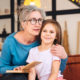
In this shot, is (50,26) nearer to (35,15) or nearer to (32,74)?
(35,15)

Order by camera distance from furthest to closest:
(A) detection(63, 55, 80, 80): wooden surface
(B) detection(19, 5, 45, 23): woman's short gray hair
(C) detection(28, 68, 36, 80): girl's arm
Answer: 1. (A) detection(63, 55, 80, 80): wooden surface
2. (B) detection(19, 5, 45, 23): woman's short gray hair
3. (C) detection(28, 68, 36, 80): girl's arm

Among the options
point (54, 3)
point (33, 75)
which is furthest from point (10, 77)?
point (54, 3)

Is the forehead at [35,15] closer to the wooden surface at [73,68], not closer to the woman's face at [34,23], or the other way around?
the woman's face at [34,23]

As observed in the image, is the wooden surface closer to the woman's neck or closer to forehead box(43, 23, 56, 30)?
the woman's neck

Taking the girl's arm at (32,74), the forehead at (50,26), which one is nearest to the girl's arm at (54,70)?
the girl's arm at (32,74)

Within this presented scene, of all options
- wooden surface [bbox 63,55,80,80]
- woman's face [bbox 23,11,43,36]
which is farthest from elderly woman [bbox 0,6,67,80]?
wooden surface [bbox 63,55,80,80]

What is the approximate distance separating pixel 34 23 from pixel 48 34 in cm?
17

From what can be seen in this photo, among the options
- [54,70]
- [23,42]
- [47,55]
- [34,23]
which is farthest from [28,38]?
[54,70]

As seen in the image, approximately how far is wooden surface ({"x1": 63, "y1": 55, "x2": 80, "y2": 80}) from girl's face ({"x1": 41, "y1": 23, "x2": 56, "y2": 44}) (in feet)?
5.54

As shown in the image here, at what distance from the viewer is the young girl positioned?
5.82 feet

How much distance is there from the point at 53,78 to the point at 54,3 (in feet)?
10.9

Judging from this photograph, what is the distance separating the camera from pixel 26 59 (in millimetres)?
1999

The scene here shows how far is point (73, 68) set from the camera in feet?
11.3

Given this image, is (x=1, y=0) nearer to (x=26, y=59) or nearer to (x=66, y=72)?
(x=66, y=72)
